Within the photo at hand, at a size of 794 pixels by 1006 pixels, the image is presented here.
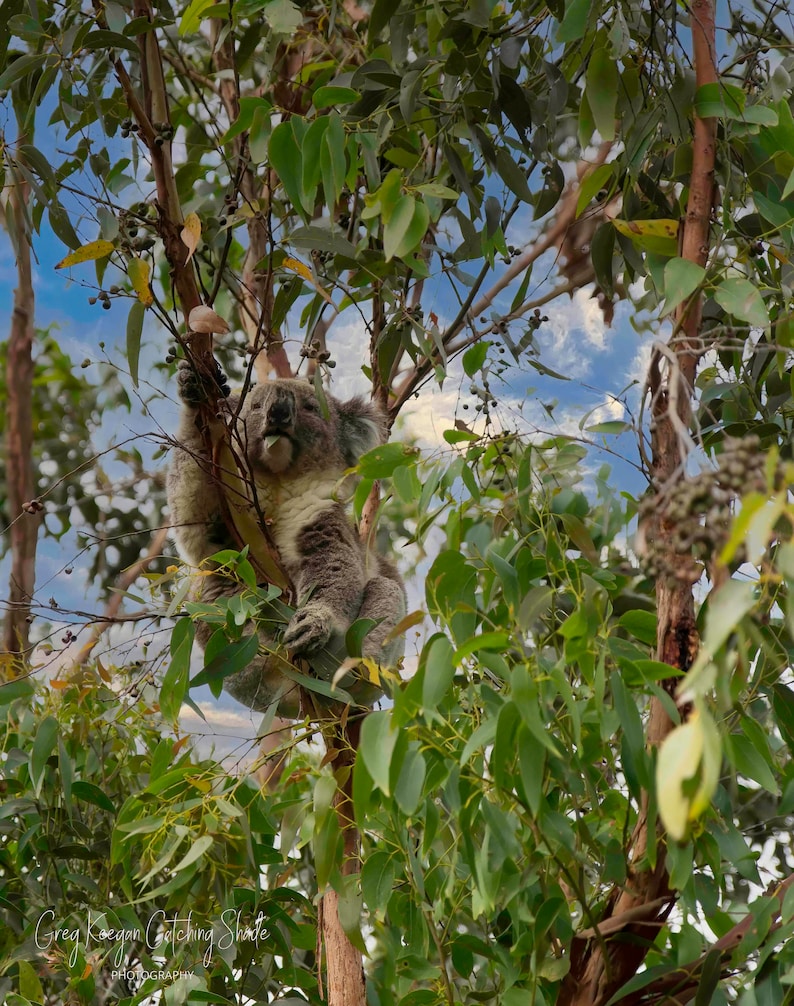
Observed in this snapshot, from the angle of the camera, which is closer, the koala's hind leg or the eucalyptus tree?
the eucalyptus tree

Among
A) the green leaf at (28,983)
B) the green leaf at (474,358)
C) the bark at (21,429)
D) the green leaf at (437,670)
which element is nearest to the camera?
the green leaf at (437,670)

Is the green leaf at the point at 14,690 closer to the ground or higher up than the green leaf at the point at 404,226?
closer to the ground

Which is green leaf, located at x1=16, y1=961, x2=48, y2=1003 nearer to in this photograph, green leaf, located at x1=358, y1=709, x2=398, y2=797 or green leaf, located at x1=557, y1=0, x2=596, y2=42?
green leaf, located at x1=358, y1=709, x2=398, y2=797

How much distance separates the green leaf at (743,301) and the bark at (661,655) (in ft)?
0.16

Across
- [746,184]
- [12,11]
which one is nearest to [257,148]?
[12,11]

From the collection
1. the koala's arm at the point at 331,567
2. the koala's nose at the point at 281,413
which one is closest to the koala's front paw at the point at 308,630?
the koala's arm at the point at 331,567

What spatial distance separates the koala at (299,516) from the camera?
8.33 feet

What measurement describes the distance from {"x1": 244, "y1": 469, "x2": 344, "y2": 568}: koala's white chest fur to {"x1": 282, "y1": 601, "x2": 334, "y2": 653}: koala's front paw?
0.44m

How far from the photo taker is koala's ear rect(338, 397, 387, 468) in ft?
9.43

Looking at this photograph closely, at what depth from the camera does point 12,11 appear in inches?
75.8

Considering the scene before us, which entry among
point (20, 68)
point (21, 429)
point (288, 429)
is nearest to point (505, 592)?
point (20, 68)

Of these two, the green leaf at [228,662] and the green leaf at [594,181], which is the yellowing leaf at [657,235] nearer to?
the green leaf at [594,181]

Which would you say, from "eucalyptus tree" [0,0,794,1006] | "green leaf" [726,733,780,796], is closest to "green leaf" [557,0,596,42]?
"eucalyptus tree" [0,0,794,1006]

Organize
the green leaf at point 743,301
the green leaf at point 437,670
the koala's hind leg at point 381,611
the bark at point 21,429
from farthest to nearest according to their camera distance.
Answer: the bark at point 21,429
the koala's hind leg at point 381,611
the green leaf at point 743,301
the green leaf at point 437,670
